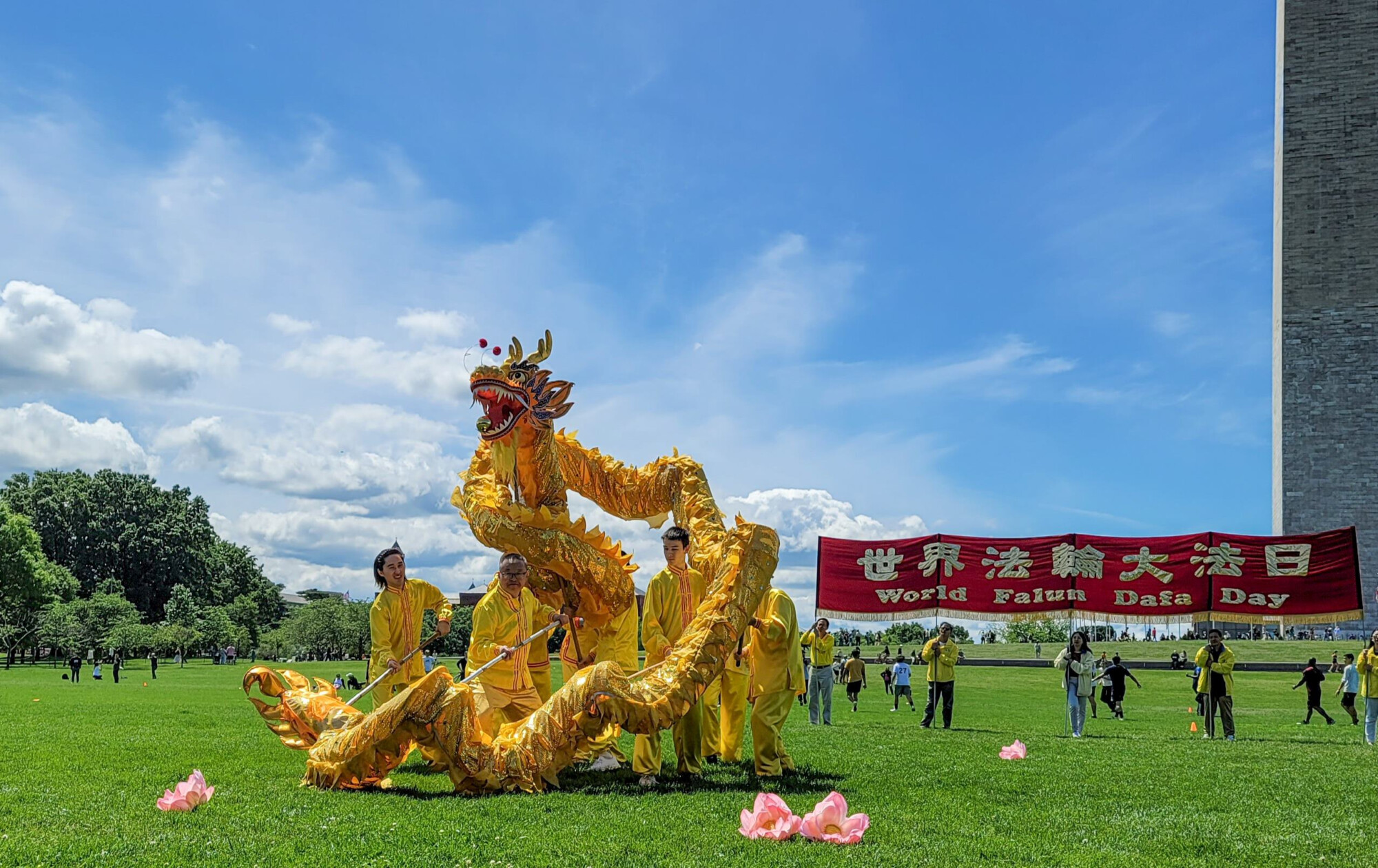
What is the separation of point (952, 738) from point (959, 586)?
5.22 meters

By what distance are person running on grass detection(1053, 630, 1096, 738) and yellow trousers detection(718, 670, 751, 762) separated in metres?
6.94

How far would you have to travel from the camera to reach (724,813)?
729 cm

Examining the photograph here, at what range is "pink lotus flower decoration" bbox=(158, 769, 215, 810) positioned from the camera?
278 inches

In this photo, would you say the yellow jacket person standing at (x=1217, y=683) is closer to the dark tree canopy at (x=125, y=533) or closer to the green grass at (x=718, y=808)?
the green grass at (x=718, y=808)

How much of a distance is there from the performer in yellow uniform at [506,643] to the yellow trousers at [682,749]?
4.23ft

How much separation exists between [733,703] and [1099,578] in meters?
10.9

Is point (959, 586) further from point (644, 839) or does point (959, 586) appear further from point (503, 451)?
point (644, 839)

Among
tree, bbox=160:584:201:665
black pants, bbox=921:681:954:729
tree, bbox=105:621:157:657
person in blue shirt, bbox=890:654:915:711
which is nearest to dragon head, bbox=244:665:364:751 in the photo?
black pants, bbox=921:681:954:729

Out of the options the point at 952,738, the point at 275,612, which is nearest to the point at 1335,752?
the point at 952,738

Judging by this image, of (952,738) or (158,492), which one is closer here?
(952,738)

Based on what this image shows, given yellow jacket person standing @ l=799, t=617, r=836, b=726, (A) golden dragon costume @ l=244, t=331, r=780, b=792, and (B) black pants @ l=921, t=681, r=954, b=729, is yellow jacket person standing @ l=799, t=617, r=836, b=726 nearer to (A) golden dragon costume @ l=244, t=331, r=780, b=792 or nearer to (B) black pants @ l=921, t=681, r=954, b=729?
(B) black pants @ l=921, t=681, r=954, b=729

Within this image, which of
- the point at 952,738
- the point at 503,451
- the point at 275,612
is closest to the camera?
the point at 503,451

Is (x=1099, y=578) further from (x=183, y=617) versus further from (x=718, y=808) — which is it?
(x=183, y=617)

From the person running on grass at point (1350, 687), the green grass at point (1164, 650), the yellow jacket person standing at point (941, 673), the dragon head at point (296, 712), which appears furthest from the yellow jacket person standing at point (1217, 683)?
the green grass at point (1164, 650)
